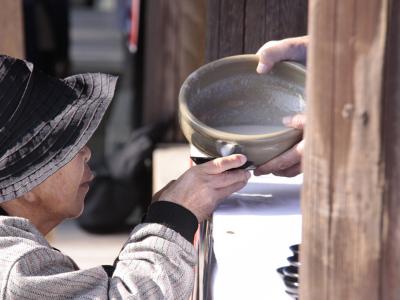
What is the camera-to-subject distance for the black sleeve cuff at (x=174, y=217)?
2.47 m

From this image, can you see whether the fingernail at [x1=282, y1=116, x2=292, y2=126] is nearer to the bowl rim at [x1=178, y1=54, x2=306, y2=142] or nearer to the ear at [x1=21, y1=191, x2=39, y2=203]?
the bowl rim at [x1=178, y1=54, x2=306, y2=142]

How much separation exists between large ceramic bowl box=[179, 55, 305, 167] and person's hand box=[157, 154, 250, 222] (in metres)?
0.25

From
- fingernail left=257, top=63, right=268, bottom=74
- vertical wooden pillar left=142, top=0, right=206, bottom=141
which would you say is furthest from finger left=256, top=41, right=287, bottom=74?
vertical wooden pillar left=142, top=0, right=206, bottom=141

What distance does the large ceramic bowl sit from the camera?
3002 millimetres

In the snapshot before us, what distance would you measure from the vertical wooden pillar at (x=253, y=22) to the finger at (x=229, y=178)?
1273 mm

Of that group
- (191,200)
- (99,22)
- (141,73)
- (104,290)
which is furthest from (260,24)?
(99,22)

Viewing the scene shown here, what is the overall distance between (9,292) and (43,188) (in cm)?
40

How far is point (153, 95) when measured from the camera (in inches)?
268

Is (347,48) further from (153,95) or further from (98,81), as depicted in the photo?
(153,95)

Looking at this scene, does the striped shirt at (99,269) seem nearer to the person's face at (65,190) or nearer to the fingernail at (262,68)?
the person's face at (65,190)

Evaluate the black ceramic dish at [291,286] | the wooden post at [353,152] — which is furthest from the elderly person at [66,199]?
the wooden post at [353,152]

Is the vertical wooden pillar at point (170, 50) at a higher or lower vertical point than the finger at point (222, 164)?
lower

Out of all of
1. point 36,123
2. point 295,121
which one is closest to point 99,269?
point 36,123

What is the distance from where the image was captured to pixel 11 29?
17.3 ft
